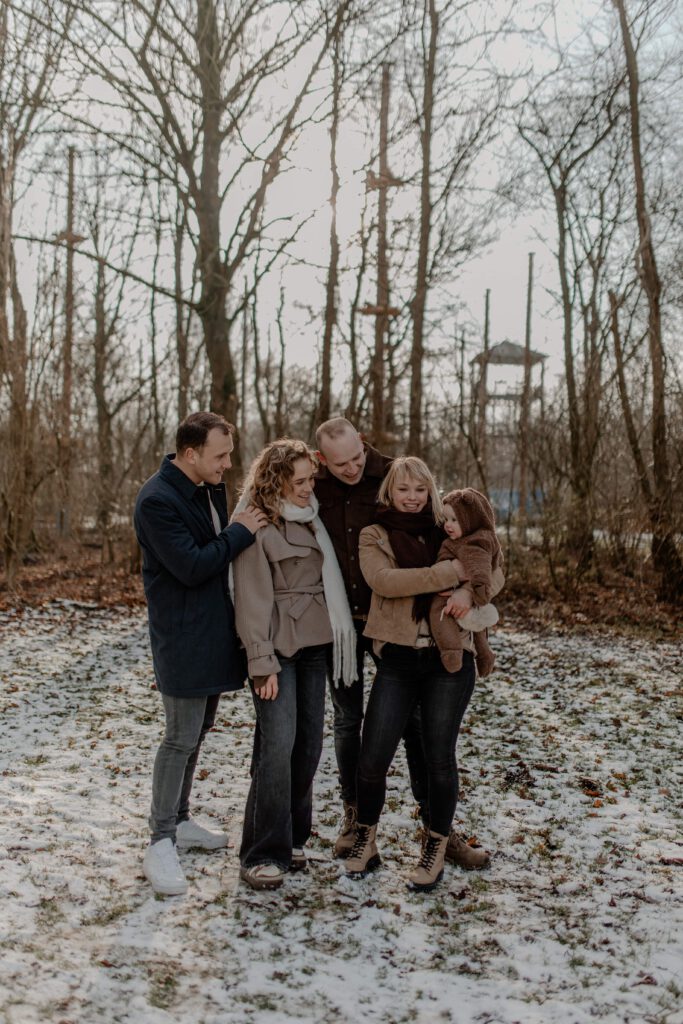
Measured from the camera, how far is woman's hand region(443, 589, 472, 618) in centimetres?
349

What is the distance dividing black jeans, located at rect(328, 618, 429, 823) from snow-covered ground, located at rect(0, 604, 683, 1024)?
0.33m

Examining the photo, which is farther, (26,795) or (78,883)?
(26,795)

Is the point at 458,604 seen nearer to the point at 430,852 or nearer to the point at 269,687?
the point at 269,687

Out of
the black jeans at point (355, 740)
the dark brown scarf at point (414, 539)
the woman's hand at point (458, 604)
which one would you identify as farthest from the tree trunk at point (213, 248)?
the woman's hand at point (458, 604)

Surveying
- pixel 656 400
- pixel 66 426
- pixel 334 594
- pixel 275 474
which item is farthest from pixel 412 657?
pixel 66 426

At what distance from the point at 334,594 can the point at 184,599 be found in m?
0.61

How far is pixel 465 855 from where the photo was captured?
3844 mm

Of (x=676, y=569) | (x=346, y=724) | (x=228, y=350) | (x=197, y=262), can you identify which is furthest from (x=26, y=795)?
(x=676, y=569)

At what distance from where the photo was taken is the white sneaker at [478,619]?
354 centimetres

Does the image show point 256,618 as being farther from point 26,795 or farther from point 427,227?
point 427,227

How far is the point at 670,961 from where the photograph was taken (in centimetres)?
305

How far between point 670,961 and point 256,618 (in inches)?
74.8

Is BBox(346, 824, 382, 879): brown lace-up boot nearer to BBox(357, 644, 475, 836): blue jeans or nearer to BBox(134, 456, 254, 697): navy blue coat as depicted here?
BBox(357, 644, 475, 836): blue jeans

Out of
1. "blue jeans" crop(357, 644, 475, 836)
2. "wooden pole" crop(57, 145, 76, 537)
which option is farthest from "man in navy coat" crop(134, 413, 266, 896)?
"wooden pole" crop(57, 145, 76, 537)
